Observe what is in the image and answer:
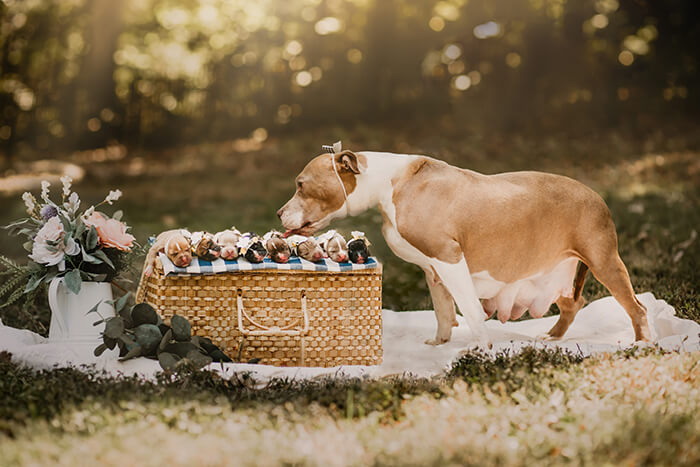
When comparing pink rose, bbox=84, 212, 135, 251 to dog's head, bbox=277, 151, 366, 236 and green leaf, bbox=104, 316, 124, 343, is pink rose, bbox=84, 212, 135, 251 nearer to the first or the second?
green leaf, bbox=104, 316, 124, 343

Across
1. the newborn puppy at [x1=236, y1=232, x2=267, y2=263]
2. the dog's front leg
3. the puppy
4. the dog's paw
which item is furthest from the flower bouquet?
the dog's paw

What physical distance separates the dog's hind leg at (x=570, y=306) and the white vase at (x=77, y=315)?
278cm

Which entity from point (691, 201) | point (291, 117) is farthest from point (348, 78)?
point (691, 201)

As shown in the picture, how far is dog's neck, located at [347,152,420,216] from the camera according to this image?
410 centimetres

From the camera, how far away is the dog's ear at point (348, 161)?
4.00 metres

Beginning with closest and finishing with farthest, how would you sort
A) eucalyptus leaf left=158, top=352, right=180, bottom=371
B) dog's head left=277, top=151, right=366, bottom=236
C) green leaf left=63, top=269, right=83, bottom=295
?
eucalyptus leaf left=158, top=352, right=180, bottom=371 < green leaf left=63, top=269, right=83, bottom=295 < dog's head left=277, top=151, right=366, bottom=236

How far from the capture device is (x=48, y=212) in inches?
155

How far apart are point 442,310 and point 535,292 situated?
1.93 ft

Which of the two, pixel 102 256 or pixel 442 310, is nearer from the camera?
pixel 102 256

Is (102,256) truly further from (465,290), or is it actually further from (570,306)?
(570,306)

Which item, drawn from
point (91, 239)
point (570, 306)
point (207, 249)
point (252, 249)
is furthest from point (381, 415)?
point (570, 306)

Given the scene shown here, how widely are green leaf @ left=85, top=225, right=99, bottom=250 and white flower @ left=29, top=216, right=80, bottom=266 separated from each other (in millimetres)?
51

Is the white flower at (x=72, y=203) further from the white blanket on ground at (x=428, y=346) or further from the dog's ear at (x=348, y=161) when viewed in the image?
the dog's ear at (x=348, y=161)

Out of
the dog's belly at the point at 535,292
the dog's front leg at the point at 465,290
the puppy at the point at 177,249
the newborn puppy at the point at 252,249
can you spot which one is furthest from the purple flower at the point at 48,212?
the dog's belly at the point at 535,292
